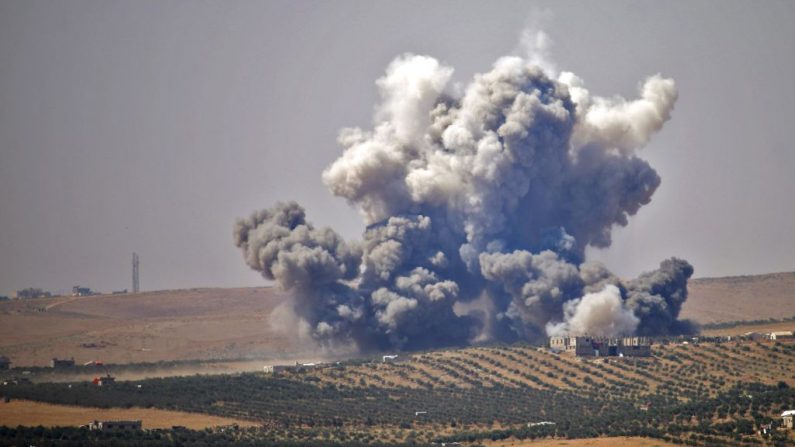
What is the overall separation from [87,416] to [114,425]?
25.9 feet

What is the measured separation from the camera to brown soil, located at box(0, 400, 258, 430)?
416 ft

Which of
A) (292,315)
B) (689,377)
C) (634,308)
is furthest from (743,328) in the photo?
(292,315)

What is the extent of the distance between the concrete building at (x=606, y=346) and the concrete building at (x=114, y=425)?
47.5 meters

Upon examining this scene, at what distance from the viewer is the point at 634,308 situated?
525ft

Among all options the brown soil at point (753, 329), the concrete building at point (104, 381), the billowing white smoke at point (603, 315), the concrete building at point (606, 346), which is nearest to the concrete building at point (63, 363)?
the concrete building at point (104, 381)

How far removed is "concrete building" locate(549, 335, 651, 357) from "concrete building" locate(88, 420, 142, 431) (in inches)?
1869

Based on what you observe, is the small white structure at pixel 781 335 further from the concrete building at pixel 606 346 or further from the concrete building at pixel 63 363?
the concrete building at pixel 63 363

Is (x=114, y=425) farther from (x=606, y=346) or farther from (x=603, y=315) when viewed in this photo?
(x=603, y=315)

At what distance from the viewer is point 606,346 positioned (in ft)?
511

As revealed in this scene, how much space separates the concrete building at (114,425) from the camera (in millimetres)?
121625

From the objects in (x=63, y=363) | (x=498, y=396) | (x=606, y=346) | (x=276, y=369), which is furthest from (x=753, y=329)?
(x=63, y=363)

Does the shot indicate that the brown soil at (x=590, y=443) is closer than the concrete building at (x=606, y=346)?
Yes

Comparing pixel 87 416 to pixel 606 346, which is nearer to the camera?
pixel 87 416

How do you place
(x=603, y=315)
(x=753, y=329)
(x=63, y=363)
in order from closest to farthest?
1. (x=603, y=315)
2. (x=63, y=363)
3. (x=753, y=329)
